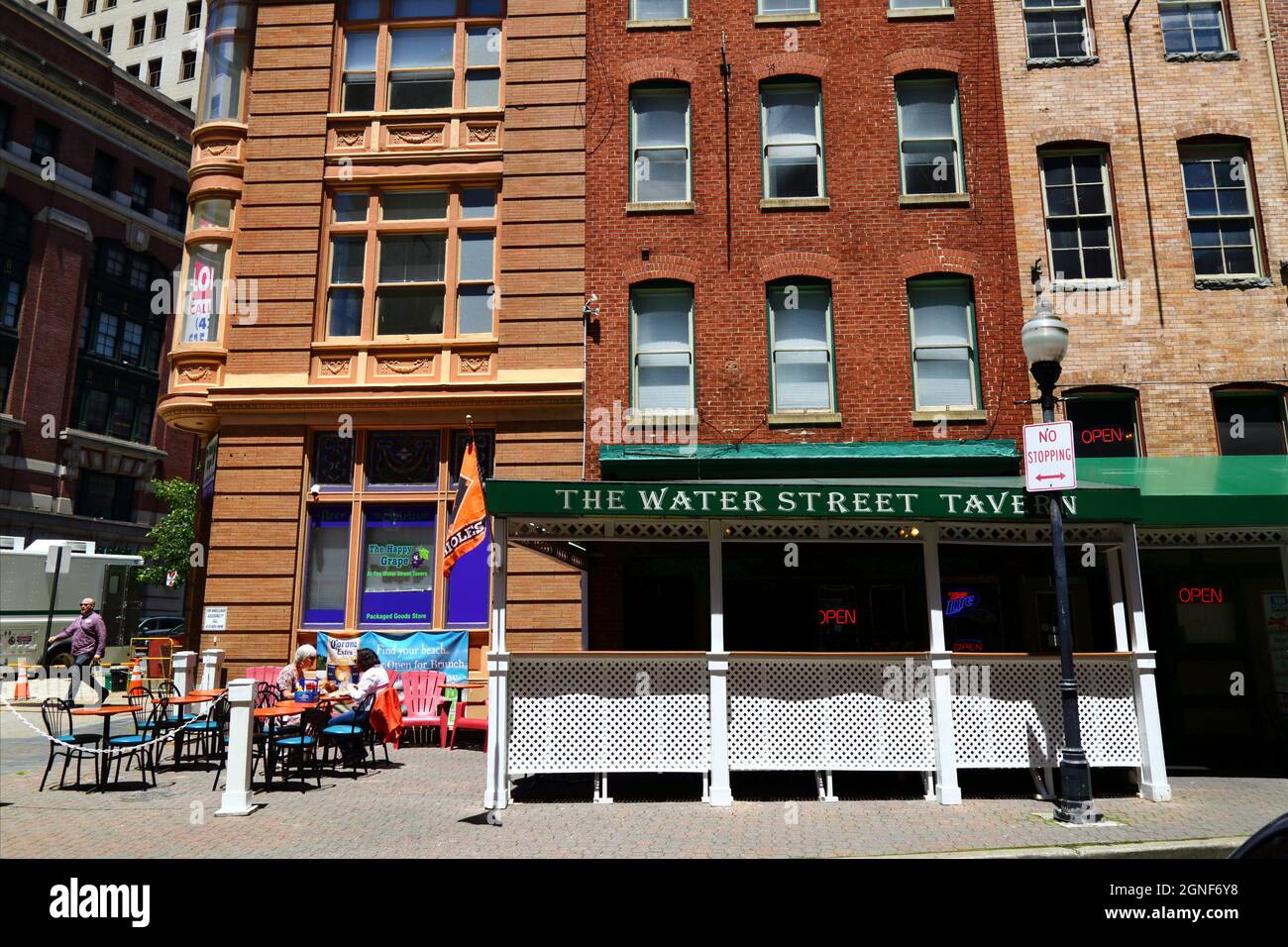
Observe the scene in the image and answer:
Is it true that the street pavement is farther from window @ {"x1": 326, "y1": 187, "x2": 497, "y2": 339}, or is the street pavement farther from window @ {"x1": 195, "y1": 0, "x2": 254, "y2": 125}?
window @ {"x1": 195, "y1": 0, "x2": 254, "y2": 125}

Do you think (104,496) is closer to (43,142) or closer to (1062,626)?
(43,142)

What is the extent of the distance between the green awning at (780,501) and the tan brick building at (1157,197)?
533 cm

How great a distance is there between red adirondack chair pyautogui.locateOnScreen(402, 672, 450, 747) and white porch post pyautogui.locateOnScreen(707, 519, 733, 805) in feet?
17.8

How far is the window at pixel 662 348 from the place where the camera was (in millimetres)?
15273

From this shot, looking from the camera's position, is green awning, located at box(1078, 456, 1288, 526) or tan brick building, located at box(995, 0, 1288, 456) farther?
tan brick building, located at box(995, 0, 1288, 456)

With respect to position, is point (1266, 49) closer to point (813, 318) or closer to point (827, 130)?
point (827, 130)

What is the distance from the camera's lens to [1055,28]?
52.1 ft

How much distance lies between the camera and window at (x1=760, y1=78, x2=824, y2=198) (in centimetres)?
1579

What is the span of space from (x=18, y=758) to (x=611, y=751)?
8936 mm

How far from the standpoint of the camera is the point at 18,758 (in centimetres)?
1244

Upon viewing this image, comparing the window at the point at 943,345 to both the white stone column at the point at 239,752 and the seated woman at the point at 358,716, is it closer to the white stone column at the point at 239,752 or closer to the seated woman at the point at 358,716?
the seated woman at the point at 358,716

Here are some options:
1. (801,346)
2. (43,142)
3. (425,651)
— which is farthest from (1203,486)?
(43,142)

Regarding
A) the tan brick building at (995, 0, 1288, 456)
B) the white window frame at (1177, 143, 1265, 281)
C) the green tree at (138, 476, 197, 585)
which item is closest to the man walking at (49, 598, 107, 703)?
the tan brick building at (995, 0, 1288, 456)

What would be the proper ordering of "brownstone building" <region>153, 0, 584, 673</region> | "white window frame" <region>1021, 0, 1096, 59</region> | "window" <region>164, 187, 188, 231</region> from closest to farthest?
"brownstone building" <region>153, 0, 584, 673</region>
"white window frame" <region>1021, 0, 1096, 59</region>
"window" <region>164, 187, 188, 231</region>
